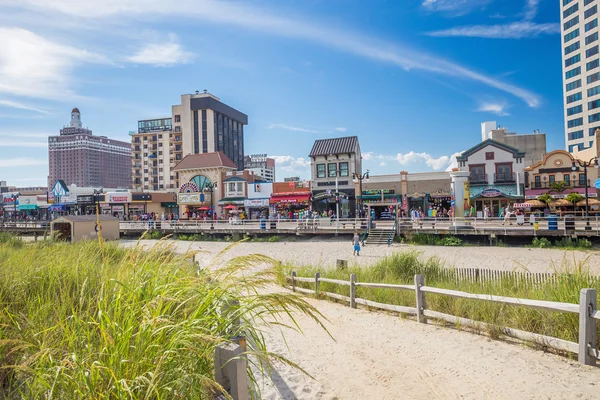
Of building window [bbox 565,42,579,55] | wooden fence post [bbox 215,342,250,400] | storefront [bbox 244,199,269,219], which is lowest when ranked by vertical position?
wooden fence post [bbox 215,342,250,400]

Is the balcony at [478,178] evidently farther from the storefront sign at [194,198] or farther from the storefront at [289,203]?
the storefront sign at [194,198]

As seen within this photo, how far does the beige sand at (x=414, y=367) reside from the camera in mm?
4871

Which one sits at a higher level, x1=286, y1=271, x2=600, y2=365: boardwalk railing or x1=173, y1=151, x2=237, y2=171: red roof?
x1=173, y1=151, x2=237, y2=171: red roof

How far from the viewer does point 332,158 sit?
43250 mm

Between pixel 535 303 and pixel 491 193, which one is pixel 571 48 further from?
pixel 535 303

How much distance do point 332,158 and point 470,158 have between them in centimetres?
1454

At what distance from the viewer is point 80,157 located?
557 feet

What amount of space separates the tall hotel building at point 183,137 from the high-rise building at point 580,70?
2493 inches

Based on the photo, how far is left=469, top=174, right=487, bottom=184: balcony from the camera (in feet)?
121

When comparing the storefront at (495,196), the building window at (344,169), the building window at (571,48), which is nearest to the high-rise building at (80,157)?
the building window at (344,169)

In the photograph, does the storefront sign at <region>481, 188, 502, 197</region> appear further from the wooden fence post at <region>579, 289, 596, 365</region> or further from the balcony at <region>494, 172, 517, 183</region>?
the wooden fence post at <region>579, 289, 596, 365</region>

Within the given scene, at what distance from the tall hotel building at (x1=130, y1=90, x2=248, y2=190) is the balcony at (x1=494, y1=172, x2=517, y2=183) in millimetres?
53986

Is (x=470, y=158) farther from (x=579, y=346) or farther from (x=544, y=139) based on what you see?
(x=579, y=346)

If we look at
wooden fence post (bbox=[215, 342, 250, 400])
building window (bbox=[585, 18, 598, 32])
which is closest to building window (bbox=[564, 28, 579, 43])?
building window (bbox=[585, 18, 598, 32])
